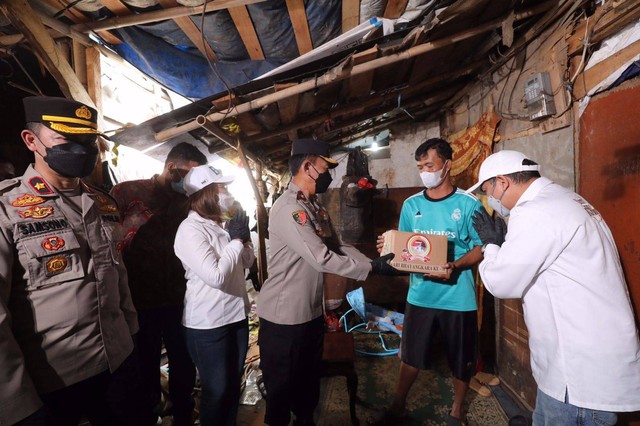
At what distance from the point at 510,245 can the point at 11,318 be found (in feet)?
9.20

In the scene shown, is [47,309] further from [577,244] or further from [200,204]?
[577,244]

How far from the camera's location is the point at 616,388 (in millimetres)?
1527

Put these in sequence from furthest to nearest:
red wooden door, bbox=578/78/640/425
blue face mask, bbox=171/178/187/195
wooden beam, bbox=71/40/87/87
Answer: wooden beam, bbox=71/40/87/87 → blue face mask, bbox=171/178/187/195 → red wooden door, bbox=578/78/640/425

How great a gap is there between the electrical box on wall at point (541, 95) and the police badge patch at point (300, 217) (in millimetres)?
2900

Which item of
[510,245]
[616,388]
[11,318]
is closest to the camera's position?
[11,318]

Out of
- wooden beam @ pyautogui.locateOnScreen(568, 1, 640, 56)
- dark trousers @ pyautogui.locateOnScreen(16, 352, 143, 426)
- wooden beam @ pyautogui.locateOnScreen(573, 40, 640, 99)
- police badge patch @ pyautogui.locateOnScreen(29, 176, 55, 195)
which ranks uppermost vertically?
wooden beam @ pyautogui.locateOnScreen(568, 1, 640, 56)

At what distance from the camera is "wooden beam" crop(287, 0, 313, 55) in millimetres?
2573

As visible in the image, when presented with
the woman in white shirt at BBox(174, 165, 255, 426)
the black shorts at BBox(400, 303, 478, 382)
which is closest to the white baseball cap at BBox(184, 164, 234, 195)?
the woman in white shirt at BBox(174, 165, 255, 426)

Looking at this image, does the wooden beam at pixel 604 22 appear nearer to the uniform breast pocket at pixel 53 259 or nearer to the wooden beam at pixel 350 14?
the wooden beam at pixel 350 14

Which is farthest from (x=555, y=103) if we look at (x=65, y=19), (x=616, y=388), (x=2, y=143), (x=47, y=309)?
(x=2, y=143)

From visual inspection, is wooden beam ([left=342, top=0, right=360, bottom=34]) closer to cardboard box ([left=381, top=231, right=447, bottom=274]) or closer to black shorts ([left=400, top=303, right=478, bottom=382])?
cardboard box ([left=381, top=231, right=447, bottom=274])

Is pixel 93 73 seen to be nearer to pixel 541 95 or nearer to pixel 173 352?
pixel 173 352

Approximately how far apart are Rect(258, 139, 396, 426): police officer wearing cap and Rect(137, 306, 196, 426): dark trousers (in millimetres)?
932

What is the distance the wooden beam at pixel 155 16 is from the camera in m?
2.41
